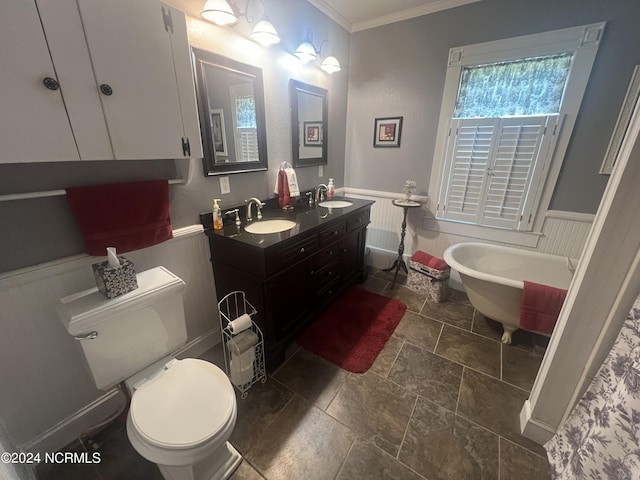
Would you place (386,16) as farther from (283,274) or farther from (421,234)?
(283,274)

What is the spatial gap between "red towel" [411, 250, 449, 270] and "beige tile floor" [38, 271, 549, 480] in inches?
26.1

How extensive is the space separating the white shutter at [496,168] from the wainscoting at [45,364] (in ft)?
8.33

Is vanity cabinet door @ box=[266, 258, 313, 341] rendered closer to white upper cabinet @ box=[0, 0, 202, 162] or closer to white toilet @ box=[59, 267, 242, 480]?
white toilet @ box=[59, 267, 242, 480]

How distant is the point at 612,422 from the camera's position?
856 millimetres

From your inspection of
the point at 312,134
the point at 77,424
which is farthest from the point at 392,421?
the point at 312,134

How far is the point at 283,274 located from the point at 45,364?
1.17m

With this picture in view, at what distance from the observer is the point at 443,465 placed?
121cm

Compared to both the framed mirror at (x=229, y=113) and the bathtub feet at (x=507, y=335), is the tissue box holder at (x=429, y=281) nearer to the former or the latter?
the bathtub feet at (x=507, y=335)

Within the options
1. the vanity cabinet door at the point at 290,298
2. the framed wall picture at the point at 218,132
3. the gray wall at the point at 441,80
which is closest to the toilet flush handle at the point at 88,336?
the vanity cabinet door at the point at 290,298

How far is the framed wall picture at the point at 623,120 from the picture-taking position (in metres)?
1.71

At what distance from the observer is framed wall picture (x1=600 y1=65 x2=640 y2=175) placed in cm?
171

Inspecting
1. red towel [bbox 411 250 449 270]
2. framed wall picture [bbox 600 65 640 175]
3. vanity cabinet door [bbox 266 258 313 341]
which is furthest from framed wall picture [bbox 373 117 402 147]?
vanity cabinet door [bbox 266 258 313 341]

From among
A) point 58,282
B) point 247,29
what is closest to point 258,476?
point 58,282

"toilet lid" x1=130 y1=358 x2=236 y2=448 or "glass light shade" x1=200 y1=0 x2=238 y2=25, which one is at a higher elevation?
"glass light shade" x1=200 y1=0 x2=238 y2=25
